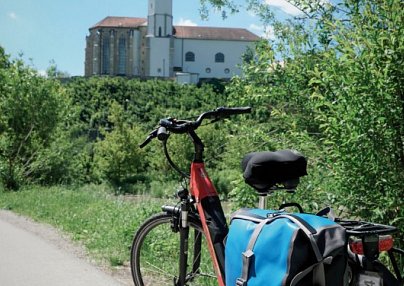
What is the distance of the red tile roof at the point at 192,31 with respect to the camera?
114 m

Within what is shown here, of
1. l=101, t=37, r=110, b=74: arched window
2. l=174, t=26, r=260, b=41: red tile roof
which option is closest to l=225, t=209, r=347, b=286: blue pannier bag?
l=101, t=37, r=110, b=74: arched window

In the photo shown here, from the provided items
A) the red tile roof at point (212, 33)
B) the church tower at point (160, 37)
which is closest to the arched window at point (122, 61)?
the church tower at point (160, 37)

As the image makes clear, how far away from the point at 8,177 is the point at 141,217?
791 cm

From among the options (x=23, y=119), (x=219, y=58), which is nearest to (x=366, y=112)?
(x=23, y=119)

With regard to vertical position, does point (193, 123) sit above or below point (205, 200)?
above

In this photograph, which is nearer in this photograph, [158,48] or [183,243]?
[183,243]

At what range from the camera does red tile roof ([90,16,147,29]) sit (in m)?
114

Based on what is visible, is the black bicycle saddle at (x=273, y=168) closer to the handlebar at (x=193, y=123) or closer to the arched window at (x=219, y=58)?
the handlebar at (x=193, y=123)

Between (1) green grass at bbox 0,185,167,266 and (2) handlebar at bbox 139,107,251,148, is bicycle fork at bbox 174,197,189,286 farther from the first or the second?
(1) green grass at bbox 0,185,167,266

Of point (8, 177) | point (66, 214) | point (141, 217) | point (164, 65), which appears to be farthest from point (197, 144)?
point (164, 65)

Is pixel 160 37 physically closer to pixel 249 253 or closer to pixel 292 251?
pixel 249 253

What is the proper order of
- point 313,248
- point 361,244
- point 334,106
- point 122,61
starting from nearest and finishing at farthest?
point 313,248 → point 361,244 → point 334,106 → point 122,61

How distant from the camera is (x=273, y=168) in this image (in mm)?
3252

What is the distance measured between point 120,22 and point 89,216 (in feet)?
367
